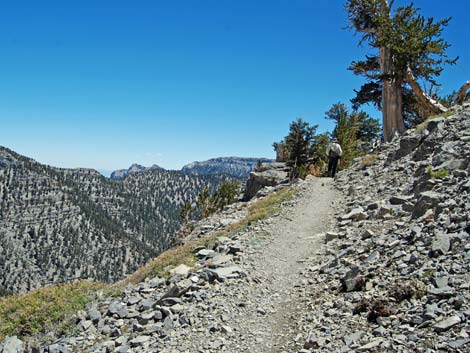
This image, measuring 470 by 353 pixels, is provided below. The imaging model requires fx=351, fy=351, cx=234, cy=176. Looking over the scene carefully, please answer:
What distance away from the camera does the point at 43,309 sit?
11.0m

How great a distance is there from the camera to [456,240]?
696cm

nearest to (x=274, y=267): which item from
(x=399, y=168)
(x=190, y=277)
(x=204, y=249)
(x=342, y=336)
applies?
(x=190, y=277)

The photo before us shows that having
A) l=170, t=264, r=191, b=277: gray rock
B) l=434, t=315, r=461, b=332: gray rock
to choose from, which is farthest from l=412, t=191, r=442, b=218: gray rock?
l=170, t=264, r=191, b=277: gray rock

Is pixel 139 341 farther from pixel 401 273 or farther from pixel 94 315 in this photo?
pixel 401 273

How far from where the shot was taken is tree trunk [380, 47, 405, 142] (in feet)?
85.8

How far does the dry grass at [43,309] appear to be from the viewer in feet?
34.0

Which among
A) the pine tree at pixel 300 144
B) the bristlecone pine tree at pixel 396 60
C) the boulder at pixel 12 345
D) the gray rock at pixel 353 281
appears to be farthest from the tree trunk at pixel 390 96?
the boulder at pixel 12 345

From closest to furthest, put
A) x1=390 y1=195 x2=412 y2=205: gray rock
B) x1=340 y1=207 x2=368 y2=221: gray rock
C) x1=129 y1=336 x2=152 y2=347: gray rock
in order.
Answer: x1=129 y1=336 x2=152 y2=347: gray rock < x1=390 y1=195 x2=412 y2=205: gray rock < x1=340 y1=207 x2=368 y2=221: gray rock

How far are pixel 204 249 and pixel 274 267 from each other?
3.60 m

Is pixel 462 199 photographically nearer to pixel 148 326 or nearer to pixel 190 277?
pixel 190 277

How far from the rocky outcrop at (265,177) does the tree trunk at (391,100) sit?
532 inches

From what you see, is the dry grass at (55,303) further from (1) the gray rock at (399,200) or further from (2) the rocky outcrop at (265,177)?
(2) the rocky outcrop at (265,177)

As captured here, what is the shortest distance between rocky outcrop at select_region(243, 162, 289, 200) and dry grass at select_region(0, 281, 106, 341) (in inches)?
1109

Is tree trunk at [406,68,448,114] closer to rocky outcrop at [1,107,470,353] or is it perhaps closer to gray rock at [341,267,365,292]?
rocky outcrop at [1,107,470,353]
